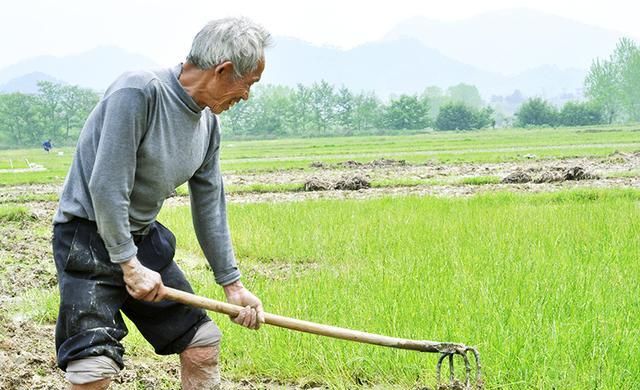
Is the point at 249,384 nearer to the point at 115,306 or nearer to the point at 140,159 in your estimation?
the point at 115,306

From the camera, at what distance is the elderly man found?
2.33 metres

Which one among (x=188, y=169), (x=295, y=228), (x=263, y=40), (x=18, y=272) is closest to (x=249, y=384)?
(x=188, y=169)

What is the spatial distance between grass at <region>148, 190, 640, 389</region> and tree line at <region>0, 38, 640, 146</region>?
61101 millimetres

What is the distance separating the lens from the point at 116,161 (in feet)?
7.58

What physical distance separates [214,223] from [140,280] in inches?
20.4

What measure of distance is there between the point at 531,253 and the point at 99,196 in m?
3.94

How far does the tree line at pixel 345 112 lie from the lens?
67.9 meters

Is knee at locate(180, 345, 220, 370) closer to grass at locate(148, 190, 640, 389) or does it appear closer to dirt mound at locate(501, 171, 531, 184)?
grass at locate(148, 190, 640, 389)

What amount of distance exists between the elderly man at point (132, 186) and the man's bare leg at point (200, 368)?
135 millimetres

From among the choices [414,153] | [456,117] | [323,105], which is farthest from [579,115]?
[414,153]

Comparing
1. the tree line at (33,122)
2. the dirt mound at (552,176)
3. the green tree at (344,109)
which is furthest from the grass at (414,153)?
the green tree at (344,109)

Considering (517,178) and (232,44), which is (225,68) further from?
(517,178)

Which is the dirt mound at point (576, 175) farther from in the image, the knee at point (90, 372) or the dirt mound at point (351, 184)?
the knee at point (90, 372)

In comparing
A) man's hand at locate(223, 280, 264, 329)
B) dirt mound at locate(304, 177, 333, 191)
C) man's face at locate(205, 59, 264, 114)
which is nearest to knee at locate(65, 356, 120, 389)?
man's hand at locate(223, 280, 264, 329)
